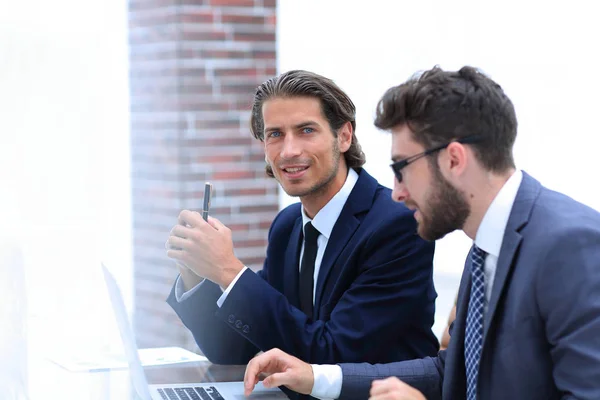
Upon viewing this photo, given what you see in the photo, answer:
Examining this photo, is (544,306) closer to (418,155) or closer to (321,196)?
(418,155)

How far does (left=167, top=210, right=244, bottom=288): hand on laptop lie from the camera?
5.93 feet

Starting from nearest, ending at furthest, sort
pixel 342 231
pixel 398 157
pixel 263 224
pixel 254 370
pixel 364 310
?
pixel 398 157
pixel 254 370
pixel 364 310
pixel 342 231
pixel 263 224

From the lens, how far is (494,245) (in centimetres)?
141

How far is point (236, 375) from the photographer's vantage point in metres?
1.93

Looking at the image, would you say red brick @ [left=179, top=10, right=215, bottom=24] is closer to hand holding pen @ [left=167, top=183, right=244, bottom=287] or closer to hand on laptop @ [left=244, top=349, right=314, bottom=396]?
hand holding pen @ [left=167, top=183, right=244, bottom=287]

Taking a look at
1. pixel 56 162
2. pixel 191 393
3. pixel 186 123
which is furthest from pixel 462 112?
pixel 186 123

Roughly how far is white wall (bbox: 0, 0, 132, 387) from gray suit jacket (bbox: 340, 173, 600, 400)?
2.99ft

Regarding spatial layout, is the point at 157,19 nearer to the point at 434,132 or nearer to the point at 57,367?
the point at 57,367

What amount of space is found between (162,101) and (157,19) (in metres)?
0.35

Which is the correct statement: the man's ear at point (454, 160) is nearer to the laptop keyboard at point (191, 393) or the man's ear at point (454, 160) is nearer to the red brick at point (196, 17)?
the laptop keyboard at point (191, 393)

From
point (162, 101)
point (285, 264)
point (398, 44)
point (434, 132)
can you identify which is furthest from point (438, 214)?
point (398, 44)

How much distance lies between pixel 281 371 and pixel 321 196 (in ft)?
1.77

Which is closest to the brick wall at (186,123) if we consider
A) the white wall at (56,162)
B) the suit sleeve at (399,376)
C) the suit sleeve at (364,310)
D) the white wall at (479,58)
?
the white wall at (479,58)

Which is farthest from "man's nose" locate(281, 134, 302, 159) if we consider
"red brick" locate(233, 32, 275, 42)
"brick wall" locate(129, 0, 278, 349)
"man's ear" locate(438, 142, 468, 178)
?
"red brick" locate(233, 32, 275, 42)
